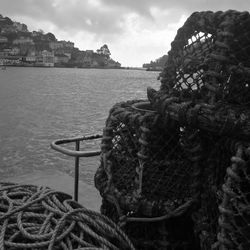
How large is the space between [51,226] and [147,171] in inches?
26.0

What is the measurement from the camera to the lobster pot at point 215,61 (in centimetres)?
225

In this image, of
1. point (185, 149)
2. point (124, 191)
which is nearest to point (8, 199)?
point (124, 191)

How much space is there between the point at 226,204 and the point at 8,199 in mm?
1307

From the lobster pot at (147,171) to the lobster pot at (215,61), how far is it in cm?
26

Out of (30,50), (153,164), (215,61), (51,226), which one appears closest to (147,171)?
(153,164)

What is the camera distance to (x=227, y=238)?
2.12m

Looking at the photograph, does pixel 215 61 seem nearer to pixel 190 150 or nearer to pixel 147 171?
pixel 190 150

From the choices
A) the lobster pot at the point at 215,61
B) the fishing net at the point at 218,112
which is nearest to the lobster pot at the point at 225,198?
the fishing net at the point at 218,112

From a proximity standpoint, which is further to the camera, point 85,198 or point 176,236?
point 85,198

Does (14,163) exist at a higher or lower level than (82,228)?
lower

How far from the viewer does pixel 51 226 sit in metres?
2.42

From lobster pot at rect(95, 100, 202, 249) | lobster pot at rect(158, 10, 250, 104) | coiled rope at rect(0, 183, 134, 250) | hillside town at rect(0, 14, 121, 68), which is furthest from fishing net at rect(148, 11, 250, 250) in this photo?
hillside town at rect(0, 14, 121, 68)

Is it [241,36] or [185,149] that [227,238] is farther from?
[241,36]

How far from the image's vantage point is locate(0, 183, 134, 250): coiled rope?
7.50 ft
